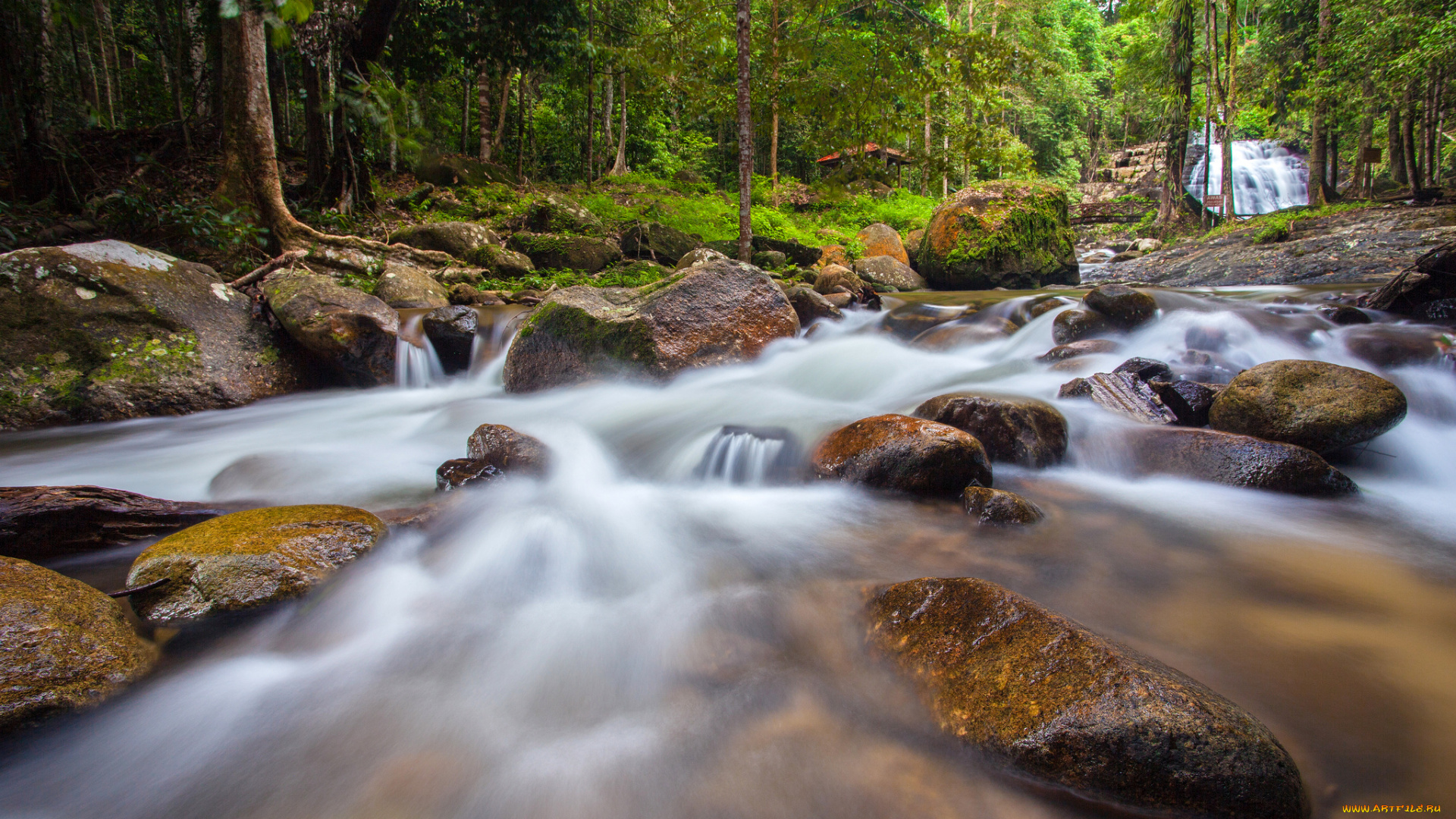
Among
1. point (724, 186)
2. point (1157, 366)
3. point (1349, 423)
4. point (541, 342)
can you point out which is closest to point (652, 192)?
point (724, 186)

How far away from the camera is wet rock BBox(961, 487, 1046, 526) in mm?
3293

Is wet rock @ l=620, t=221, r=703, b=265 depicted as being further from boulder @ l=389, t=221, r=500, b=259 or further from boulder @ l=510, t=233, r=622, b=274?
boulder @ l=389, t=221, r=500, b=259

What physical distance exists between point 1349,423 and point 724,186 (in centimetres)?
2475

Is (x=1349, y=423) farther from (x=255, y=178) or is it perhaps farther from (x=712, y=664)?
(x=255, y=178)

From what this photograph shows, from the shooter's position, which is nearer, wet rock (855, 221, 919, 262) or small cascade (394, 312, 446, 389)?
small cascade (394, 312, 446, 389)

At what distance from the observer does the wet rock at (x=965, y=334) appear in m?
7.54

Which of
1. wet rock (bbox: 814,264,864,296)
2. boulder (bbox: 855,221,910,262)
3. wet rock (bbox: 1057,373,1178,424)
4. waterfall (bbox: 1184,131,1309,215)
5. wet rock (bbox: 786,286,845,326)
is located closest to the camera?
wet rock (bbox: 1057,373,1178,424)

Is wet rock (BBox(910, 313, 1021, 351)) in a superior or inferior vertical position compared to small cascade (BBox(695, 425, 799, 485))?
superior

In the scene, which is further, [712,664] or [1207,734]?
[712,664]

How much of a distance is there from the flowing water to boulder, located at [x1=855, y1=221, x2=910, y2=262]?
11.1 metres

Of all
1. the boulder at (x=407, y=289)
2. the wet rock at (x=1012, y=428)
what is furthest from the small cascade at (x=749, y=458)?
the boulder at (x=407, y=289)

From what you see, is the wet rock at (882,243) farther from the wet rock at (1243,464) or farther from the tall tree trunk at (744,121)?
the wet rock at (1243,464)

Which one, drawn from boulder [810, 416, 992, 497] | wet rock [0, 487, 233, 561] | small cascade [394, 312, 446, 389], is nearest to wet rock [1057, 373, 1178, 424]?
boulder [810, 416, 992, 497]

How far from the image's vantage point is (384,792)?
170 cm
